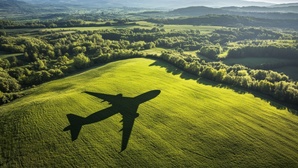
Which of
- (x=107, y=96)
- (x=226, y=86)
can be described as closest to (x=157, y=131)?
(x=107, y=96)

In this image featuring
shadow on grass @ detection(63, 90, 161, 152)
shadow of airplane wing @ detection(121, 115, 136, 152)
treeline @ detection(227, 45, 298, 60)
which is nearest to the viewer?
shadow of airplane wing @ detection(121, 115, 136, 152)

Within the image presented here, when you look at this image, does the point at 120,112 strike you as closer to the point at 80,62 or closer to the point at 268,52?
the point at 80,62

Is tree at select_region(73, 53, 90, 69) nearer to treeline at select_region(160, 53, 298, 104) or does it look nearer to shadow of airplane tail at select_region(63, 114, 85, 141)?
treeline at select_region(160, 53, 298, 104)

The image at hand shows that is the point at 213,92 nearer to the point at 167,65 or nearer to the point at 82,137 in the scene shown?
the point at 167,65

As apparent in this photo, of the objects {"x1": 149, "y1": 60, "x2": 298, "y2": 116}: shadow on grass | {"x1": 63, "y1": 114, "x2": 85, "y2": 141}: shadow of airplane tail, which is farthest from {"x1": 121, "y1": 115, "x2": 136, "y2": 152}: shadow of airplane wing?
{"x1": 149, "y1": 60, "x2": 298, "y2": 116}: shadow on grass

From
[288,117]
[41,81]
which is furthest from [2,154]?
[288,117]

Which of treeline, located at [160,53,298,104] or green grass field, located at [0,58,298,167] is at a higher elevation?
treeline, located at [160,53,298,104]

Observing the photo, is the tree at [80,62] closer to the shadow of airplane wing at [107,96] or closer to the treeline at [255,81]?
the shadow of airplane wing at [107,96]
